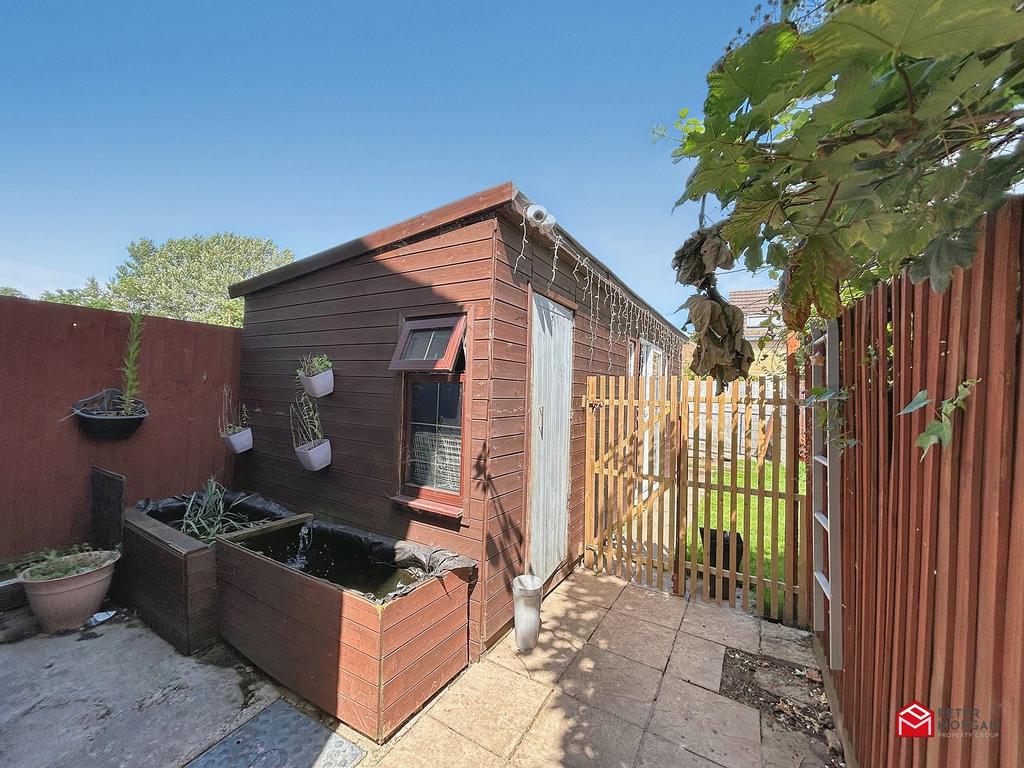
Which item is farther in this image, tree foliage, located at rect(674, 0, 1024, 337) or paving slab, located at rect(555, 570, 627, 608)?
paving slab, located at rect(555, 570, 627, 608)

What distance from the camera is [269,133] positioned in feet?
20.1

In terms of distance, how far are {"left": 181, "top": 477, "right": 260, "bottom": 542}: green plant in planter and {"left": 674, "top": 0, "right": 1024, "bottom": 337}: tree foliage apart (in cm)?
426

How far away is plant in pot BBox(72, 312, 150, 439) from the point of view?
3598 millimetres

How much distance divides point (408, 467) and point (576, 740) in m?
2.11

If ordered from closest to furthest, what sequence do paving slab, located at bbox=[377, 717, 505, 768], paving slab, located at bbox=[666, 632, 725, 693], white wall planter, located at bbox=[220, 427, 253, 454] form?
paving slab, located at bbox=[377, 717, 505, 768], paving slab, located at bbox=[666, 632, 725, 693], white wall planter, located at bbox=[220, 427, 253, 454]

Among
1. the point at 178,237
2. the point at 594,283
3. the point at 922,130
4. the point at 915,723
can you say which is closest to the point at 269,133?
the point at 594,283

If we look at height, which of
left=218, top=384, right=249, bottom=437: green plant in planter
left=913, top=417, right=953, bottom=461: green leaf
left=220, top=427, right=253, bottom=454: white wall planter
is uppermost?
left=913, top=417, right=953, bottom=461: green leaf

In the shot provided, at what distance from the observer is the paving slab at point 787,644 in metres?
2.74

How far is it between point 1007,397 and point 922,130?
0.66m

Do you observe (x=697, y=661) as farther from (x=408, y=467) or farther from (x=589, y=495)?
(x=408, y=467)

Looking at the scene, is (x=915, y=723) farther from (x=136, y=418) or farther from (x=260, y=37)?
(x=260, y=37)

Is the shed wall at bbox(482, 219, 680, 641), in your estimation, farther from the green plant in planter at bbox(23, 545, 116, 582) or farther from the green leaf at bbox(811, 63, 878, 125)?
the green plant in planter at bbox(23, 545, 116, 582)

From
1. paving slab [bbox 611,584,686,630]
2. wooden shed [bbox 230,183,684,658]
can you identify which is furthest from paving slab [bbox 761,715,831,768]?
wooden shed [bbox 230,183,684,658]

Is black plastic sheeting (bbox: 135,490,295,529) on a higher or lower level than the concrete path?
→ higher
